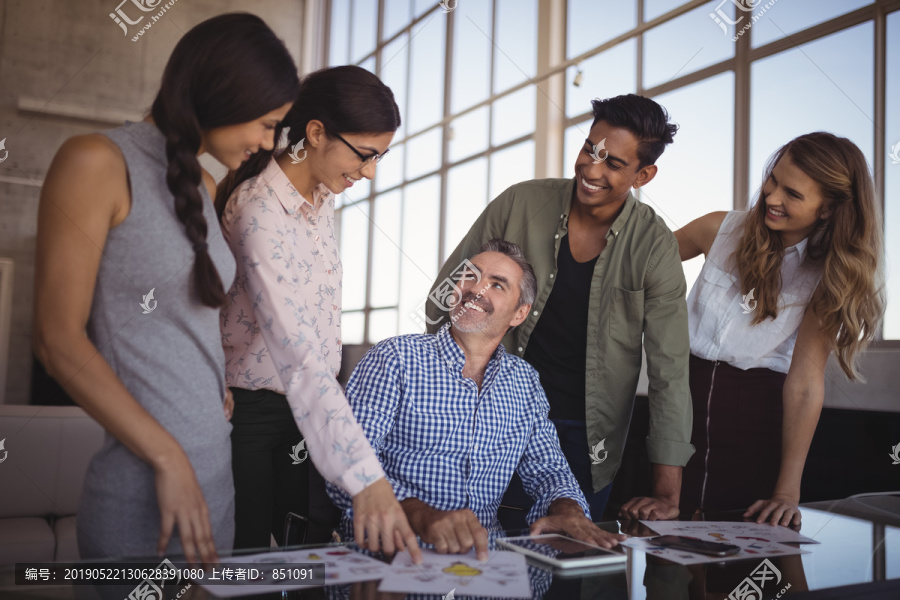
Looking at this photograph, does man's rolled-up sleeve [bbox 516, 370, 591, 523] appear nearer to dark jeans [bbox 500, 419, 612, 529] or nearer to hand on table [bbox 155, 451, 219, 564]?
dark jeans [bbox 500, 419, 612, 529]

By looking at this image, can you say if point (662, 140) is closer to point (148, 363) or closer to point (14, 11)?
point (148, 363)

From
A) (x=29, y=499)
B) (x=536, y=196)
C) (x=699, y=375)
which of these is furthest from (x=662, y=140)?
(x=29, y=499)

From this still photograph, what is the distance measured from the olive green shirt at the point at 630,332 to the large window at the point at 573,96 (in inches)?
82.0

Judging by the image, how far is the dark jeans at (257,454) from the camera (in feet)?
5.08

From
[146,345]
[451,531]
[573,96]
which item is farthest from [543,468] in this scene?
[573,96]

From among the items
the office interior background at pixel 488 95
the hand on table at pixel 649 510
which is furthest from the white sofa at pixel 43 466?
the office interior background at pixel 488 95

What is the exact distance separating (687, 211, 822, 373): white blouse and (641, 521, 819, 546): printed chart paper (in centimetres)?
59

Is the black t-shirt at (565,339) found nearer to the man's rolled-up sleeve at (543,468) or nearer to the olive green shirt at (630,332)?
the olive green shirt at (630,332)

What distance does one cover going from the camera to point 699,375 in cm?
226

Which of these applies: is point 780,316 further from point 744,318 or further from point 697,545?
point 697,545

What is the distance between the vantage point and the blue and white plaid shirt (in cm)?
175

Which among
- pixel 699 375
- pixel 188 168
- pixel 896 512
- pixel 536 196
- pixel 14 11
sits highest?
pixel 14 11

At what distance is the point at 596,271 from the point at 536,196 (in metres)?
0.33

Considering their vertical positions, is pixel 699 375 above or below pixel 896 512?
above
